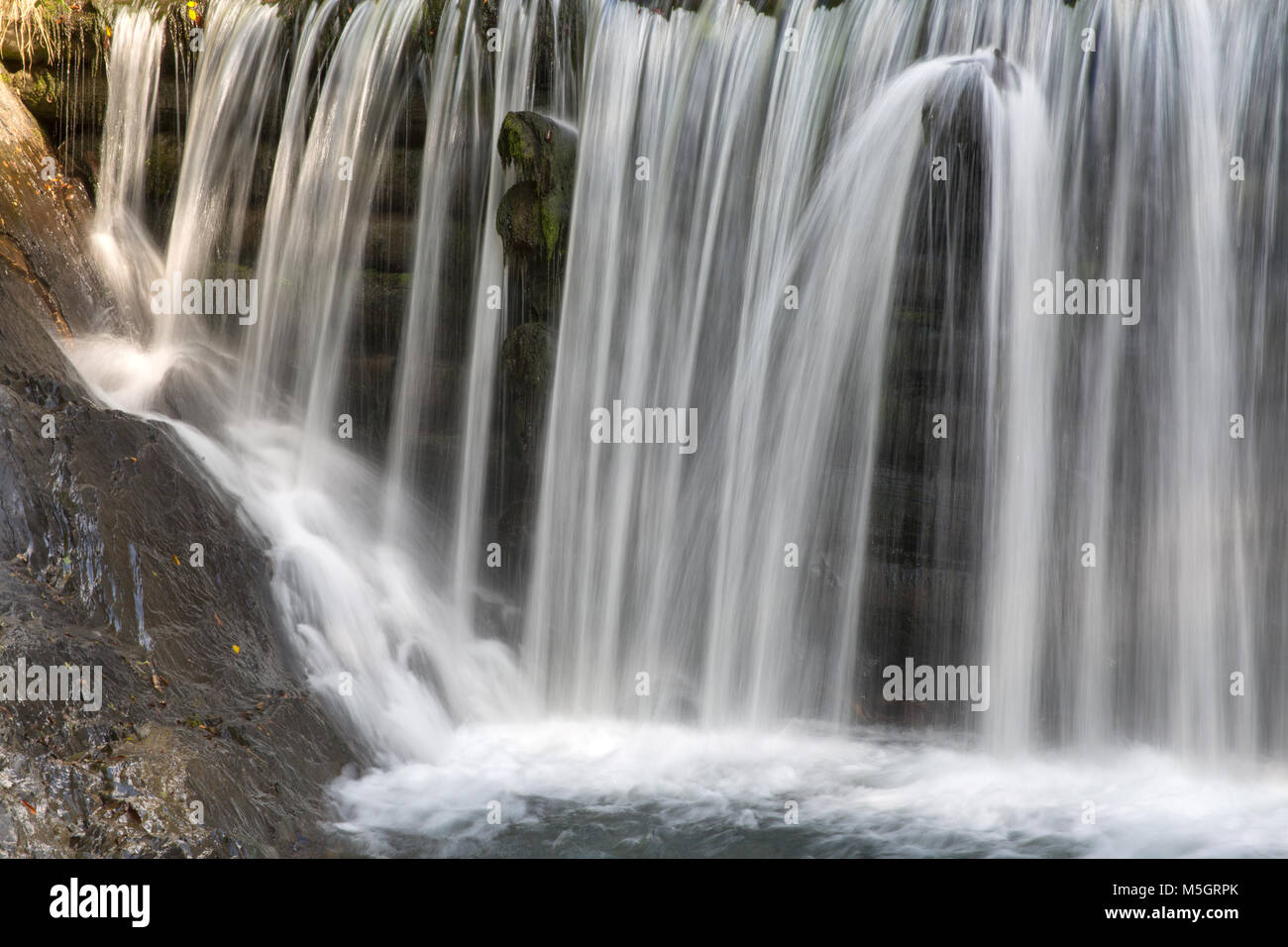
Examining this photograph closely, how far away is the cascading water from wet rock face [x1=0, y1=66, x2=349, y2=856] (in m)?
0.41

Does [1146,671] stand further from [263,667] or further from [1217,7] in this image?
[263,667]

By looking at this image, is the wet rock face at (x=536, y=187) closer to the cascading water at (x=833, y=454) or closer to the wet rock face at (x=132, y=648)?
the cascading water at (x=833, y=454)

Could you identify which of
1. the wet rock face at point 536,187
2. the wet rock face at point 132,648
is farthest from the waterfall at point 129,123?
the wet rock face at point 536,187

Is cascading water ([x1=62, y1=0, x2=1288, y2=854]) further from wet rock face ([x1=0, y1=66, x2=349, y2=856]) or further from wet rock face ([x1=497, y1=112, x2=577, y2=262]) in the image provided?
wet rock face ([x1=0, y1=66, x2=349, y2=856])

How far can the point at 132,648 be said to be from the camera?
6.85 m

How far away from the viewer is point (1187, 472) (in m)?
7.94

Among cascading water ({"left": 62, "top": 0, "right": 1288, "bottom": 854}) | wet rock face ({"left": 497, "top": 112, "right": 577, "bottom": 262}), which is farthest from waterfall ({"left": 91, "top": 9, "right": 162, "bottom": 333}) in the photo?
wet rock face ({"left": 497, "top": 112, "right": 577, "bottom": 262})

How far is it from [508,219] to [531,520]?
2.38 m

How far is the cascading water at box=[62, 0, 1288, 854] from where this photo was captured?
7684mm

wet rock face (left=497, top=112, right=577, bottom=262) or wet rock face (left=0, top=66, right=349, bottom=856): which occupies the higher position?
wet rock face (left=497, top=112, right=577, bottom=262)

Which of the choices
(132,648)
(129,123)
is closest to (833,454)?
(132,648)

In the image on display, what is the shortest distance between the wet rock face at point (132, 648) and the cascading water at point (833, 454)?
41 centimetres

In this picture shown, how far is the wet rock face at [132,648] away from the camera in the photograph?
226 inches
